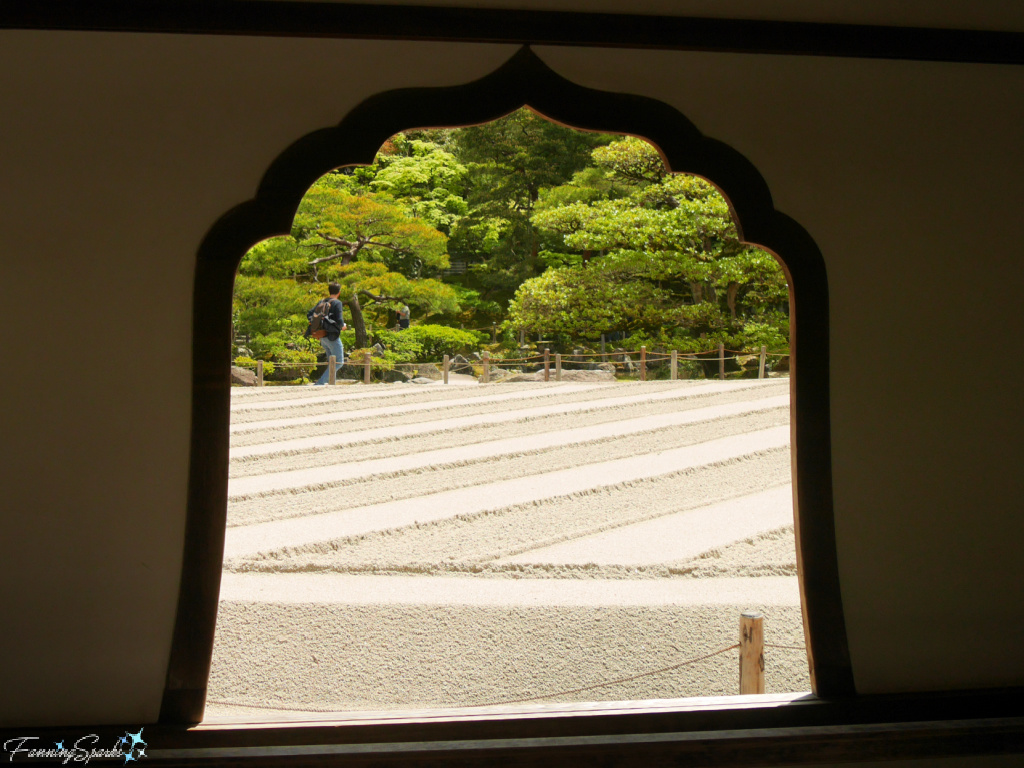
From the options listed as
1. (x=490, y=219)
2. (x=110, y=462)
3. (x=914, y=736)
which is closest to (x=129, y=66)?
(x=110, y=462)

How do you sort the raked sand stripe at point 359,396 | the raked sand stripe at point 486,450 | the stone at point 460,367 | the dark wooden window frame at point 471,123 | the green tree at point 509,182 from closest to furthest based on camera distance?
the dark wooden window frame at point 471,123, the raked sand stripe at point 486,450, the raked sand stripe at point 359,396, the stone at point 460,367, the green tree at point 509,182

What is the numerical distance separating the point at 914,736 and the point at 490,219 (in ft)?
41.0

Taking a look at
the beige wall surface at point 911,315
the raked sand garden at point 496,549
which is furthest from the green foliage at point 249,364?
the beige wall surface at point 911,315

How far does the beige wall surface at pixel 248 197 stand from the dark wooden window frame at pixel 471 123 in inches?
1.5

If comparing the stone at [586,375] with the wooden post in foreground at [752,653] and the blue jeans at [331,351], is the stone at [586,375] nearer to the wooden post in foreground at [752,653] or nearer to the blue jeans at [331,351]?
the blue jeans at [331,351]

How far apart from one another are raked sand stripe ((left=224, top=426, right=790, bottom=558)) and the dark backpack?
2.80 meters

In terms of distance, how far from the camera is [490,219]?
44.5 ft

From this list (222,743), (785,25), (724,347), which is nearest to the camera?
(222,743)

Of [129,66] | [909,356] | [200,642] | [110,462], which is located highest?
[129,66]

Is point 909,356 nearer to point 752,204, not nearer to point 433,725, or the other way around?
point 752,204

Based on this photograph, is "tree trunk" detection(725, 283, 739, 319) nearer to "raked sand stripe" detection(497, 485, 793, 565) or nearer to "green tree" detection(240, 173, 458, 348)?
"green tree" detection(240, 173, 458, 348)

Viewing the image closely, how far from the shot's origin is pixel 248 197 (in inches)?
66.8

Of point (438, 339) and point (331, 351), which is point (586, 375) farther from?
point (331, 351)

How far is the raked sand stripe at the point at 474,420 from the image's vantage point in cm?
730
